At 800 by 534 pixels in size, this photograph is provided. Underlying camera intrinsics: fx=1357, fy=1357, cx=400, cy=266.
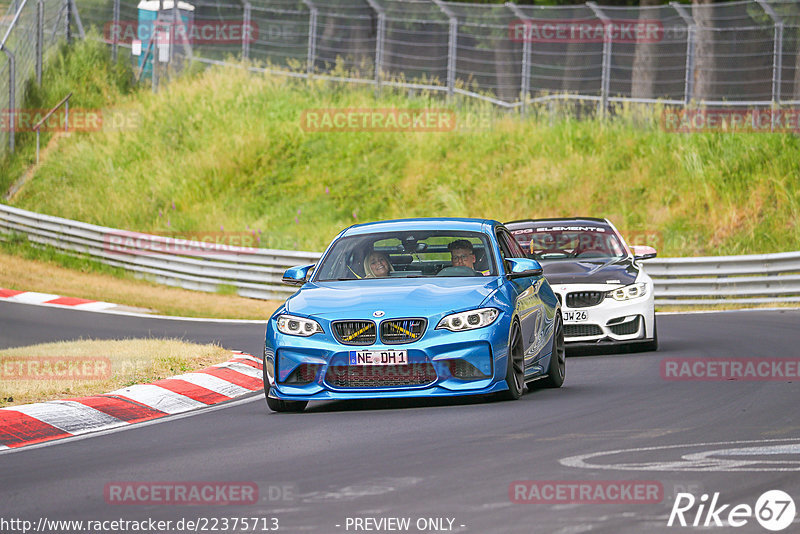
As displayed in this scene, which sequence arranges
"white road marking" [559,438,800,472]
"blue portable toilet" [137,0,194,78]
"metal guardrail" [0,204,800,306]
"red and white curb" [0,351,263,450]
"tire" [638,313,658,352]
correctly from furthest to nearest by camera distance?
"blue portable toilet" [137,0,194,78]
"metal guardrail" [0,204,800,306]
"tire" [638,313,658,352]
"red and white curb" [0,351,263,450]
"white road marking" [559,438,800,472]

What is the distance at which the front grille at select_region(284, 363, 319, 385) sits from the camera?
9.85m

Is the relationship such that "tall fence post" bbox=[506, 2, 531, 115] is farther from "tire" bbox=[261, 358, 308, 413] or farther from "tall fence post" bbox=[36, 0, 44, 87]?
"tire" bbox=[261, 358, 308, 413]

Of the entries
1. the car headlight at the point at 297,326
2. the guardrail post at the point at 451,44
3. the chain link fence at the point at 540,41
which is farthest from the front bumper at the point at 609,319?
the guardrail post at the point at 451,44

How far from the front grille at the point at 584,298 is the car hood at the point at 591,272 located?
12 centimetres

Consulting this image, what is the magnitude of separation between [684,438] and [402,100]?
27706 millimetres

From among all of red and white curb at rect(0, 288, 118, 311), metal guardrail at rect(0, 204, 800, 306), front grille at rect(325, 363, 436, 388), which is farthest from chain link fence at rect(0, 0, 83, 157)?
front grille at rect(325, 363, 436, 388)

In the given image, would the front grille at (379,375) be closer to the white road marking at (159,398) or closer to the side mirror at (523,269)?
the side mirror at (523,269)

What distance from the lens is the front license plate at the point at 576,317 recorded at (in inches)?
566

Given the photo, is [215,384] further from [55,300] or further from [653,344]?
[55,300]

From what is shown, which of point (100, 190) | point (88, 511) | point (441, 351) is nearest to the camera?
point (88, 511)

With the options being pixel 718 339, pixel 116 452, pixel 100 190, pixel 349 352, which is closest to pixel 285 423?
pixel 349 352

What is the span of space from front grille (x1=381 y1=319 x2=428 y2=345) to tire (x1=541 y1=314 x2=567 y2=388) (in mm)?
2074

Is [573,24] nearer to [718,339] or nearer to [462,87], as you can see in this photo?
Result: [462,87]

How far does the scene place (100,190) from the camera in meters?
34.8
